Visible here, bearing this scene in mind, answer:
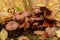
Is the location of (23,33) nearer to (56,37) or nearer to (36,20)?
(36,20)

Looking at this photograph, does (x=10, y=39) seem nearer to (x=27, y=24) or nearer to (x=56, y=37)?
(x=27, y=24)

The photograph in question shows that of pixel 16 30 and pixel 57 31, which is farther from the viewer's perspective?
pixel 16 30

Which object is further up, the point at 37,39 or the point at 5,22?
the point at 5,22

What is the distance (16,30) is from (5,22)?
0.17 metres

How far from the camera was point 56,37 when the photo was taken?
2340 mm

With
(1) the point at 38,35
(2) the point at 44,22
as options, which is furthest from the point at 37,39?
(2) the point at 44,22

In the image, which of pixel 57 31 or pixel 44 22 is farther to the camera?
pixel 44 22

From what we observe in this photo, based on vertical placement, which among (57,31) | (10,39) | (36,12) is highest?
(36,12)

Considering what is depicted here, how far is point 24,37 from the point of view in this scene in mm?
2379

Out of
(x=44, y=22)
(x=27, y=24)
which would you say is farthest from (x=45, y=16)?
(x=27, y=24)

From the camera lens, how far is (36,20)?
242cm

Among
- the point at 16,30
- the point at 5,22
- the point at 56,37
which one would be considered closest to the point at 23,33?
the point at 16,30

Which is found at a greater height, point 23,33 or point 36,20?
point 36,20

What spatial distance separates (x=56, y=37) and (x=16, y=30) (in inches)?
20.2
